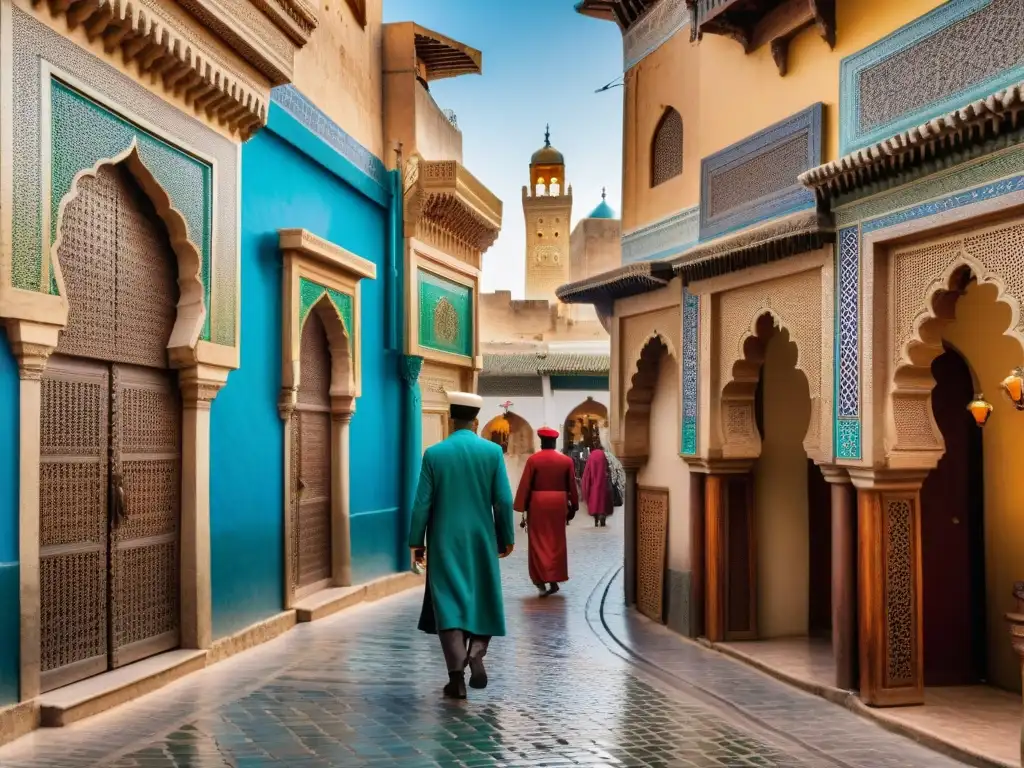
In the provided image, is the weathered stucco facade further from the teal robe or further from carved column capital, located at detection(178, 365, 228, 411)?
carved column capital, located at detection(178, 365, 228, 411)

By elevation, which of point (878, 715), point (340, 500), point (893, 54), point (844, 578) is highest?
point (893, 54)

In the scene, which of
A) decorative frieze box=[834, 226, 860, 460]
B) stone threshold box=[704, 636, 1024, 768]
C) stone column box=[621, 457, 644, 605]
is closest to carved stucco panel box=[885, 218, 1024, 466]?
decorative frieze box=[834, 226, 860, 460]

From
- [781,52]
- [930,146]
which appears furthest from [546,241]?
[930,146]

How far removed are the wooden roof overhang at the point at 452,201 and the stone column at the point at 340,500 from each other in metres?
2.96

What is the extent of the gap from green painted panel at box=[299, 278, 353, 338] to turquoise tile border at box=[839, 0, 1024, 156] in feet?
15.2

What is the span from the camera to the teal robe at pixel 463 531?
6.46 meters

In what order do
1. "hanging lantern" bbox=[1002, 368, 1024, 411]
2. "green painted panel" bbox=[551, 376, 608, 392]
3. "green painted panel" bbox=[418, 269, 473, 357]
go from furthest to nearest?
"green painted panel" bbox=[551, 376, 608, 392], "green painted panel" bbox=[418, 269, 473, 357], "hanging lantern" bbox=[1002, 368, 1024, 411]

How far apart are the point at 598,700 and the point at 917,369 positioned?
2756 mm

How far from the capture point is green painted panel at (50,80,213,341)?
229 inches

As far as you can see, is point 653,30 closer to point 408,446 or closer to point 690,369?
point 690,369

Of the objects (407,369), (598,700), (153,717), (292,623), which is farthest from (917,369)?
(407,369)

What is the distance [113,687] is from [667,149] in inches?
260

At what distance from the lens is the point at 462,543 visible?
21.5 ft

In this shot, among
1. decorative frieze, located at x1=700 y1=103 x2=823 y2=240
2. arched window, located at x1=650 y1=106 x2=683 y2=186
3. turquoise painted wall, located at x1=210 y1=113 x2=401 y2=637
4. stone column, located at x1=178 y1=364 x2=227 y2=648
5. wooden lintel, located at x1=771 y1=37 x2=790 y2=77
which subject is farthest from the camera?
arched window, located at x1=650 y1=106 x2=683 y2=186
